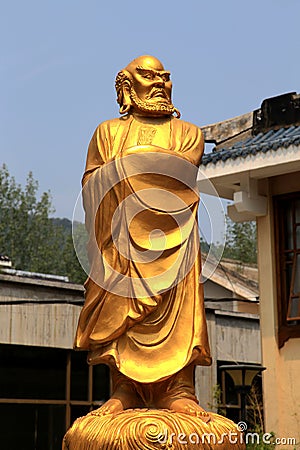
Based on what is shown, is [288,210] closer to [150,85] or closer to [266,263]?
[266,263]

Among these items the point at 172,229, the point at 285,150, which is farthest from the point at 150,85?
the point at 285,150

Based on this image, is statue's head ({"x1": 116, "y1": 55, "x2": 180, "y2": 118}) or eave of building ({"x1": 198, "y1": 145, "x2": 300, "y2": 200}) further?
eave of building ({"x1": 198, "y1": 145, "x2": 300, "y2": 200})

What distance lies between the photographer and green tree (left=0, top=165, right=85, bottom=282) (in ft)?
88.3

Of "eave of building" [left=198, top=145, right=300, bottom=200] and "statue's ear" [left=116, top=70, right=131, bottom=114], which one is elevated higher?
"eave of building" [left=198, top=145, right=300, bottom=200]

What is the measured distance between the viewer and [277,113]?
10.1 metres

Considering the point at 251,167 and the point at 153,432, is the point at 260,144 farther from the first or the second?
the point at 153,432

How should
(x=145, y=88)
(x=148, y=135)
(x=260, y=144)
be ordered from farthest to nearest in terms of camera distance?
(x=260, y=144) < (x=145, y=88) < (x=148, y=135)

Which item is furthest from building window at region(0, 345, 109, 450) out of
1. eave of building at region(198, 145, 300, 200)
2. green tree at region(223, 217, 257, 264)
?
green tree at region(223, 217, 257, 264)

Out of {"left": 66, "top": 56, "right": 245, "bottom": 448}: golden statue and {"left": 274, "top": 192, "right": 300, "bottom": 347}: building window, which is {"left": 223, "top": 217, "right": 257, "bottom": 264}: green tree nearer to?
{"left": 274, "top": 192, "right": 300, "bottom": 347}: building window

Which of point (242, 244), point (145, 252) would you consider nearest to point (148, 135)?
point (145, 252)

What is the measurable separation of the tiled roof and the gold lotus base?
4362 mm

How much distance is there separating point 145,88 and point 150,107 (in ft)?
0.46

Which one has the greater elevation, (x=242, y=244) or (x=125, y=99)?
(x=242, y=244)

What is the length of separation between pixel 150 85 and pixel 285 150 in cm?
344
